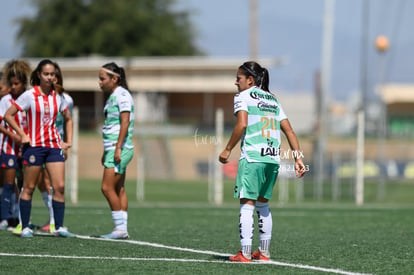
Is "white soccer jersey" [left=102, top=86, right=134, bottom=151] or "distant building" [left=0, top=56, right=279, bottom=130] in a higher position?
"distant building" [left=0, top=56, right=279, bottom=130]

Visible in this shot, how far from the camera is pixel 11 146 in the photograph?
12.8 metres

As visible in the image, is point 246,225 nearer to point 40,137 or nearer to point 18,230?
point 40,137

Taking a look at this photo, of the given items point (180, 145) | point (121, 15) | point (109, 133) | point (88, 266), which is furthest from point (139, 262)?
point (121, 15)

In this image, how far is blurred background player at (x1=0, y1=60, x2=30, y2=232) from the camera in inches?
492

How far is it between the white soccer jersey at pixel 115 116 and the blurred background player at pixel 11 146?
1393mm

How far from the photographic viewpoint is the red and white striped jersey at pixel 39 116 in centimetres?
1146

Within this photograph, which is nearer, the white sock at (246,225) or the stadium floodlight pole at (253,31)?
the white sock at (246,225)

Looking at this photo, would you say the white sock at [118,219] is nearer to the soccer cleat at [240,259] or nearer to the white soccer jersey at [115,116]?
the white soccer jersey at [115,116]

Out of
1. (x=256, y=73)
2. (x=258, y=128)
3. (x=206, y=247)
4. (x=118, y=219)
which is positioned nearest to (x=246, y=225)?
(x=258, y=128)

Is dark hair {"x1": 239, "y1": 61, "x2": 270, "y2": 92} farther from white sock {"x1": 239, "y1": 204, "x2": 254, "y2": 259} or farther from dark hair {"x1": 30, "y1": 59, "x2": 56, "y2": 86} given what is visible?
dark hair {"x1": 30, "y1": 59, "x2": 56, "y2": 86}

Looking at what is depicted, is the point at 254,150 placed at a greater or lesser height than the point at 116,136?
lesser

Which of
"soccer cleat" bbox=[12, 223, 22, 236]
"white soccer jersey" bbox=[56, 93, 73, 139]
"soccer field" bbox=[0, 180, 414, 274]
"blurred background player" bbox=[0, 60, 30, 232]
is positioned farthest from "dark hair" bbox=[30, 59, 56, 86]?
"soccer field" bbox=[0, 180, 414, 274]

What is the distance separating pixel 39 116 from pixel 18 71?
121 centimetres

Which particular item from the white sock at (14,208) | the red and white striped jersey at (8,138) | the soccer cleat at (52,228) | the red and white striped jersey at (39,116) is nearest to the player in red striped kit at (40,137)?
the red and white striped jersey at (39,116)
